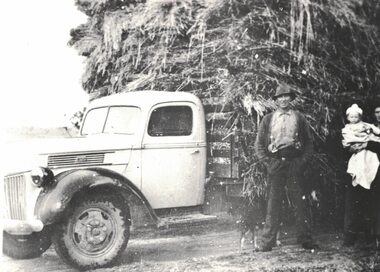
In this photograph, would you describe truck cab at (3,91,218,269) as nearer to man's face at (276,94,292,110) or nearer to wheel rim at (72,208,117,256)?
wheel rim at (72,208,117,256)

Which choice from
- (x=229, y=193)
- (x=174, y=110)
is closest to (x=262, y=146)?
(x=229, y=193)

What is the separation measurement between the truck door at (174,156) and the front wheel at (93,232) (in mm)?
364

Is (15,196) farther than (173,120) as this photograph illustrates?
No

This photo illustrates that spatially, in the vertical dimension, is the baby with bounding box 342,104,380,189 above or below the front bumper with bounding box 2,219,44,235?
above

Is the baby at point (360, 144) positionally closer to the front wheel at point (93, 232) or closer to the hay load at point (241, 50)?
the hay load at point (241, 50)

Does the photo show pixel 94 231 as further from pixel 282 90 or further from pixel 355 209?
pixel 355 209

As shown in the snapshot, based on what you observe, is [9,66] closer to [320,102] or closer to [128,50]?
[128,50]

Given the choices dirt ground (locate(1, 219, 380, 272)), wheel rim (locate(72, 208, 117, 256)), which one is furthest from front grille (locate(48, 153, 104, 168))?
dirt ground (locate(1, 219, 380, 272))

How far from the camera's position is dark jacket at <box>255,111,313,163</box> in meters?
3.80

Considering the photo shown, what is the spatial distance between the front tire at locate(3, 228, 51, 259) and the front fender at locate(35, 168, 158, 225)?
14 centimetres

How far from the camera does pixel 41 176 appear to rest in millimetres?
3422

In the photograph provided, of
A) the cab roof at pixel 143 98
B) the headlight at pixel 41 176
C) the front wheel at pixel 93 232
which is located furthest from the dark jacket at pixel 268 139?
the headlight at pixel 41 176

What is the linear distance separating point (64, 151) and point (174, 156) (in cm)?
82

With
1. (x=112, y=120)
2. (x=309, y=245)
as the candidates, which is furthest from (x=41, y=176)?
(x=309, y=245)
